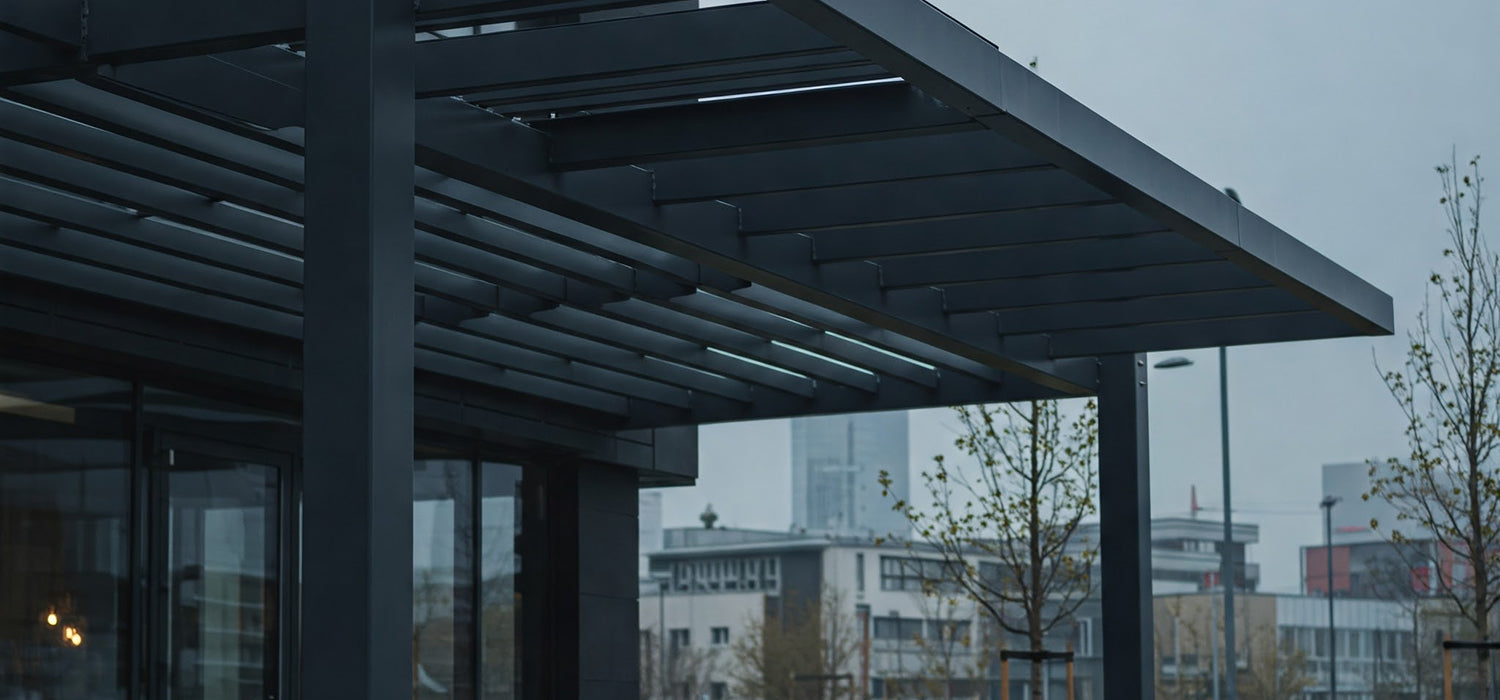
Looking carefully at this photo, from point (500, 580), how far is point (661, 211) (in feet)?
21.5

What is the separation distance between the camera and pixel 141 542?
35.3 feet

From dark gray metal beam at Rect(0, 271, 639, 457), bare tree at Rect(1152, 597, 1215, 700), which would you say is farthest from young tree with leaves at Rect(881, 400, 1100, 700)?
bare tree at Rect(1152, 597, 1215, 700)

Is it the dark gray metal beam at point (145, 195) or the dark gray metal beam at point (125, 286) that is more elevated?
the dark gray metal beam at point (145, 195)

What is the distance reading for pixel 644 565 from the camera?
4033 inches

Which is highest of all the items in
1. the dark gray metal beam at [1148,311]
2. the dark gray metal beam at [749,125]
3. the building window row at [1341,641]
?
the dark gray metal beam at [749,125]

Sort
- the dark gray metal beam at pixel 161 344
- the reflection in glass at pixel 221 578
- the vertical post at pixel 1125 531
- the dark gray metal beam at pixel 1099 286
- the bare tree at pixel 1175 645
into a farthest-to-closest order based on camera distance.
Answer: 1. the bare tree at pixel 1175 645
2. the vertical post at pixel 1125 531
3. the reflection in glass at pixel 221 578
4. the dark gray metal beam at pixel 1099 286
5. the dark gray metal beam at pixel 161 344

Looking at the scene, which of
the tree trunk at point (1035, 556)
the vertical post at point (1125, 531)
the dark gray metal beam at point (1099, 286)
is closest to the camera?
the dark gray metal beam at point (1099, 286)

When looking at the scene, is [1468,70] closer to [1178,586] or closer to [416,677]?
[416,677]

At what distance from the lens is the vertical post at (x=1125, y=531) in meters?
11.4

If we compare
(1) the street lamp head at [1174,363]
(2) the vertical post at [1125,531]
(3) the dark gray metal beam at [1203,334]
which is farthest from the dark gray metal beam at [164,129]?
(1) the street lamp head at [1174,363]

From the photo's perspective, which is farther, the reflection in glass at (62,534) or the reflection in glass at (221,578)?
the reflection in glass at (221,578)

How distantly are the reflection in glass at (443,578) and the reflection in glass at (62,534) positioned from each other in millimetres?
3083

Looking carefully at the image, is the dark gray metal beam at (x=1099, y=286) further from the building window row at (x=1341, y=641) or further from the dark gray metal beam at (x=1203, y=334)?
the building window row at (x=1341, y=641)

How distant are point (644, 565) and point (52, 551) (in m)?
92.8
